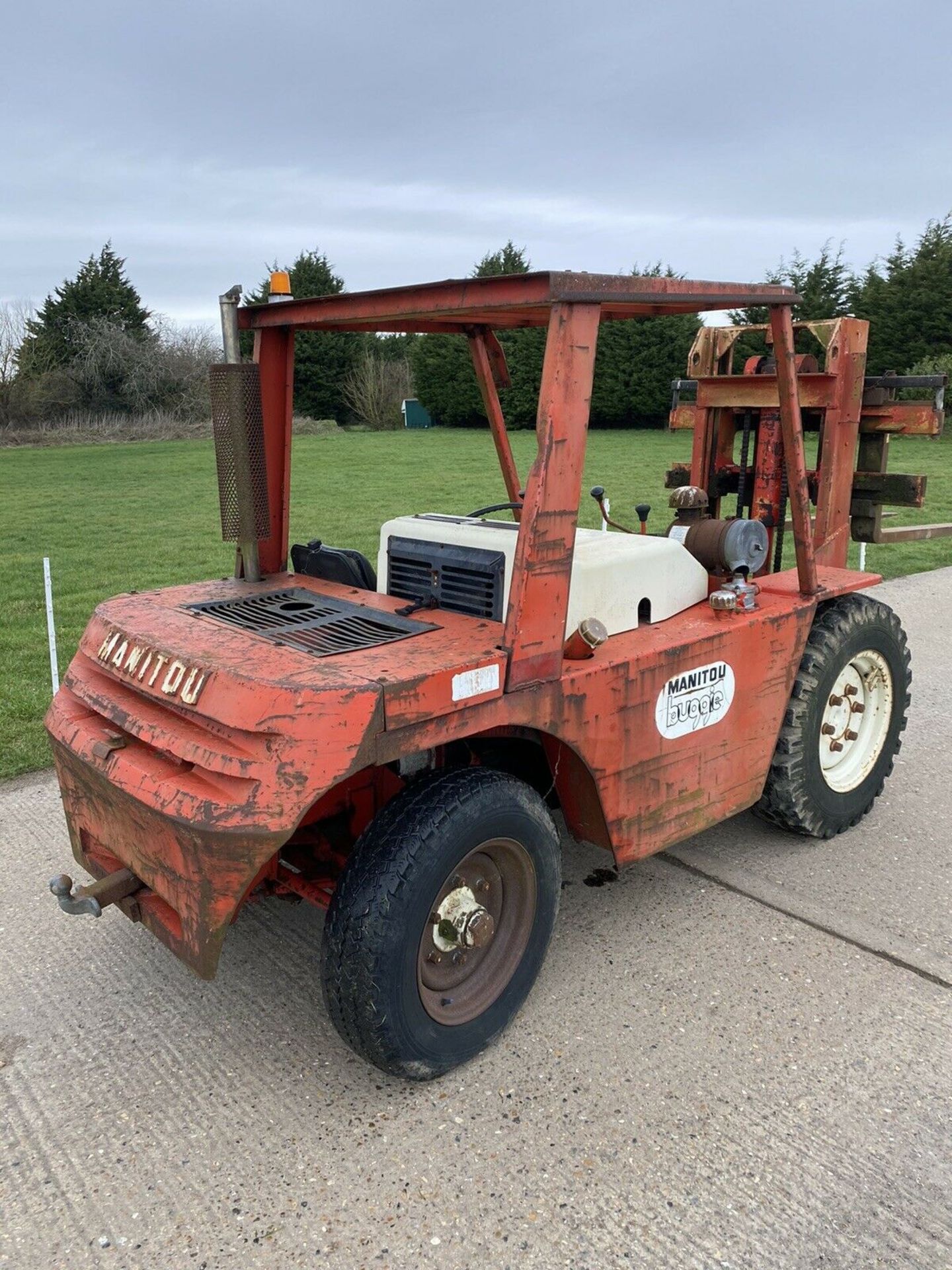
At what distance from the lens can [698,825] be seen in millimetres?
3432

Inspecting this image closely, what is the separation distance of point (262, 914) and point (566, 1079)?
1260mm

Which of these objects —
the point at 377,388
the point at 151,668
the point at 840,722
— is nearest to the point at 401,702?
the point at 151,668

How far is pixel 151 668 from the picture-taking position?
278 cm

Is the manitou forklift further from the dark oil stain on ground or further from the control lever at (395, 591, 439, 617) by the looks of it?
the dark oil stain on ground

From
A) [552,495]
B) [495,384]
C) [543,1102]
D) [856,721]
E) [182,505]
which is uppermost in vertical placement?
[495,384]

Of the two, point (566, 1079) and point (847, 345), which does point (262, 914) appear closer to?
point (566, 1079)

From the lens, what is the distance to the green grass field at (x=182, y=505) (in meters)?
7.57

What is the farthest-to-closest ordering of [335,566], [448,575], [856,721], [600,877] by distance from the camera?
[856,721], [600,877], [335,566], [448,575]

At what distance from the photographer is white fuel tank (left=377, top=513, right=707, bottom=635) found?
3.08 metres

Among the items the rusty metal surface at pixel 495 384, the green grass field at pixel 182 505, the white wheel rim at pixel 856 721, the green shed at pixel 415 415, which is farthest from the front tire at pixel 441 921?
the green shed at pixel 415 415

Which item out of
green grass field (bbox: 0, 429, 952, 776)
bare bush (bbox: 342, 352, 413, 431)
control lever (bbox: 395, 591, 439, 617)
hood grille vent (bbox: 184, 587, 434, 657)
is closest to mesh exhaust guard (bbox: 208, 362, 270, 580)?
hood grille vent (bbox: 184, 587, 434, 657)

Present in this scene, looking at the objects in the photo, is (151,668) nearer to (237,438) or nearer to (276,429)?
(237,438)

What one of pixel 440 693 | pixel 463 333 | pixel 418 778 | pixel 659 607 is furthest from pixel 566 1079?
pixel 463 333

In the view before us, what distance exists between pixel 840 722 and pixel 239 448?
249 cm
